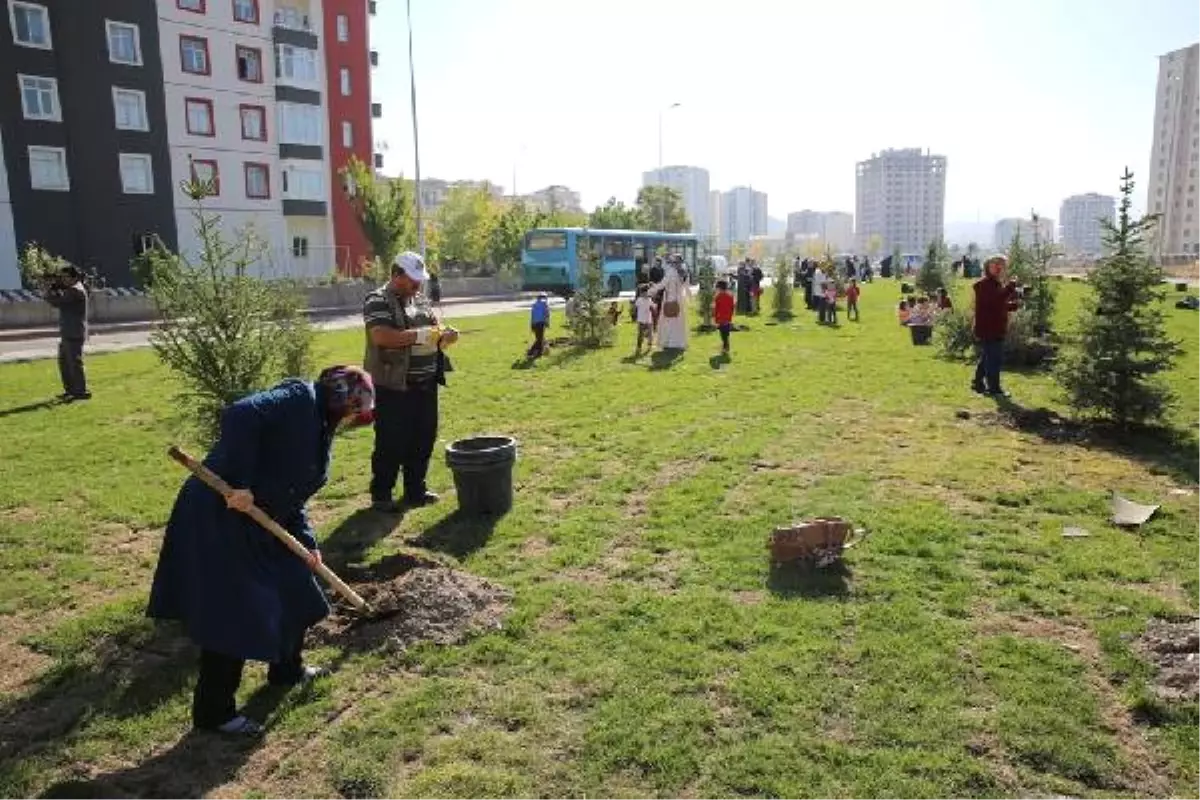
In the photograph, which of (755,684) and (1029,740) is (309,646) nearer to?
(755,684)

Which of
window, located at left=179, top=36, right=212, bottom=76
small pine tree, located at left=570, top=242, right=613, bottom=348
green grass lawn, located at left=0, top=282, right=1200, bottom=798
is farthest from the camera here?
window, located at left=179, top=36, right=212, bottom=76

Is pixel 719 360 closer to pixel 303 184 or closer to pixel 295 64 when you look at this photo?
pixel 303 184

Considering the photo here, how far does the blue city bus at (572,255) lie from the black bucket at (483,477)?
88.3ft

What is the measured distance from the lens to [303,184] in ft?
146

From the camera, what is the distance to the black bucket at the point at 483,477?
21.4 ft

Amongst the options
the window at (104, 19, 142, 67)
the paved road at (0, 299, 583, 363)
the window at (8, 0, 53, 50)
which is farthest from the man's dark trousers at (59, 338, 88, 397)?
the window at (104, 19, 142, 67)

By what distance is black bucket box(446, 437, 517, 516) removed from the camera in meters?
6.53

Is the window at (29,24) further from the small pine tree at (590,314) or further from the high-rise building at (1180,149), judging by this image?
the high-rise building at (1180,149)

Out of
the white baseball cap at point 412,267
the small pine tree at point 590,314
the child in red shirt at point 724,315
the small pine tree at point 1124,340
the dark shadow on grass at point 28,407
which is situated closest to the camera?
the white baseball cap at point 412,267

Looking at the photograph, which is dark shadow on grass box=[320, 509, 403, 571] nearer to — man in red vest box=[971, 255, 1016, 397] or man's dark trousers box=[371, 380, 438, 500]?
man's dark trousers box=[371, 380, 438, 500]

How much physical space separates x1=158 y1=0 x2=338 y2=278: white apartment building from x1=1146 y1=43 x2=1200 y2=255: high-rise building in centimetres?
12380

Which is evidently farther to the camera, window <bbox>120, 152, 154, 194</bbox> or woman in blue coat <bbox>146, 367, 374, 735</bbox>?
window <bbox>120, 152, 154, 194</bbox>

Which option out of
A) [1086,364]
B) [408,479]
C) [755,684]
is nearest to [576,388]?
[408,479]

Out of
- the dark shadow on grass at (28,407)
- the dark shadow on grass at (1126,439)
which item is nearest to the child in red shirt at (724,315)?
the dark shadow on grass at (1126,439)
